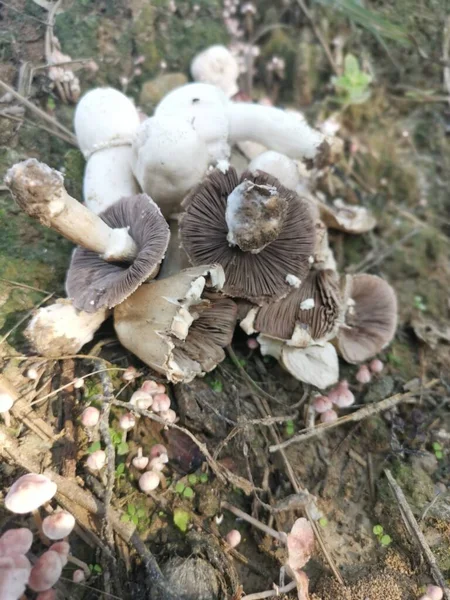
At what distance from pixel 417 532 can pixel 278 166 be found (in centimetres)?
213

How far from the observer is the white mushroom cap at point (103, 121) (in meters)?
2.76

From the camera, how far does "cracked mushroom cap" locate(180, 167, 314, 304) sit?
2480mm

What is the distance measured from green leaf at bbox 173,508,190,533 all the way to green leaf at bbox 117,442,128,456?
1.24 ft

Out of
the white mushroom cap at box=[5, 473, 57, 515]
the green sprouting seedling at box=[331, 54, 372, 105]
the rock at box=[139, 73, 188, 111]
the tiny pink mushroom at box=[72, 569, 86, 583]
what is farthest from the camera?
the green sprouting seedling at box=[331, 54, 372, 105]

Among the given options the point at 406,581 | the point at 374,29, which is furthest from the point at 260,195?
the point at 374,29

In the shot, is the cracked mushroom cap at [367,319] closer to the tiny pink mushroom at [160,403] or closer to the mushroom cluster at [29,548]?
the tiny pink mushroom at [160,403]

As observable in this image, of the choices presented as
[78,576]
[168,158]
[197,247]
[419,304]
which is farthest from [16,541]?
[419,304]

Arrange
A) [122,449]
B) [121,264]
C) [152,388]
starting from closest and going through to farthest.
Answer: [122,449] → [152,388] → [121,264]

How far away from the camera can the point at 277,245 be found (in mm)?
2549

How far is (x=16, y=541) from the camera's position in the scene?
1.77 meters

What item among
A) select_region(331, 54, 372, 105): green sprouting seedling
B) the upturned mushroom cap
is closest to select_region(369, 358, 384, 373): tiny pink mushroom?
the upturned mushroom cap

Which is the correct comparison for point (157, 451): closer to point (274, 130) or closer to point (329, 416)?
point (329, 416)

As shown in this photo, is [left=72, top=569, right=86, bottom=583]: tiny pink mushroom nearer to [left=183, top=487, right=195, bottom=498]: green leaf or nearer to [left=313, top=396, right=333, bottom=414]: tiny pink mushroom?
[left=183, top=487, right=195, bottom=498]: green leaf

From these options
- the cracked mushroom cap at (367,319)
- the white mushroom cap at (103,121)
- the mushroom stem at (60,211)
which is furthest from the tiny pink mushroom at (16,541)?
the white mushroom cap at (103,121)
